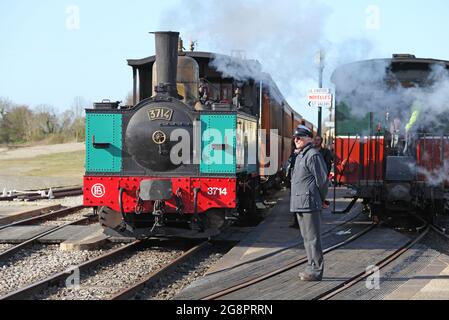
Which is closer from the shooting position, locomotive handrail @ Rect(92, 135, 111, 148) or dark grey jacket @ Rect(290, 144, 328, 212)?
dark grey jacket @ Rect(290, 144, 328, 212)

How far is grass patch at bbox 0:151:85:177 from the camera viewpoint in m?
36.1

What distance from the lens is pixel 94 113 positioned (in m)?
9.12

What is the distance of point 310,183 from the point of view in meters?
6.62

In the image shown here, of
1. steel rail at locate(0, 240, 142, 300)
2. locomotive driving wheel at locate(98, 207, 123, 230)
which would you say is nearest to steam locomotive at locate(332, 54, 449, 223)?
locomotive driving wheel at locate(98, 207, 123, 230)

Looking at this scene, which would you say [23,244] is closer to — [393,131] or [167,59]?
[167,59]

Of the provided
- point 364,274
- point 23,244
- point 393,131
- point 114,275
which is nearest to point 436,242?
point 393,131

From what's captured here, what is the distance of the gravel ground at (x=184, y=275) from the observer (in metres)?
6.45

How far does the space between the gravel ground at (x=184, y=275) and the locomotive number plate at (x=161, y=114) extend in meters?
1.99

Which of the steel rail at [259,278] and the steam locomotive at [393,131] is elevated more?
the steam locomotive at [393,131]

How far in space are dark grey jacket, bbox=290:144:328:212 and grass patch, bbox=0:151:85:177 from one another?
97.2 ft

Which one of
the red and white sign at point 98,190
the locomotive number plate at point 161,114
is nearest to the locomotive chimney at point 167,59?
the locomotive number plate at point 161,114

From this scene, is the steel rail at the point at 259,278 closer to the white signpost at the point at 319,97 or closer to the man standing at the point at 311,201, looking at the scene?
the man standing at the point at 311,201

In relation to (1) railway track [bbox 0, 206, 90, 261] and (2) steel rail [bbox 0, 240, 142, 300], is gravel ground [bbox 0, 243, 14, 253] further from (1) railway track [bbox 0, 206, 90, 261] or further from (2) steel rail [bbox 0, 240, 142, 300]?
(2) steel rail [bbox 0, 240, 142, 300]

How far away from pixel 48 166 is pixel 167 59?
34932 millimetres
